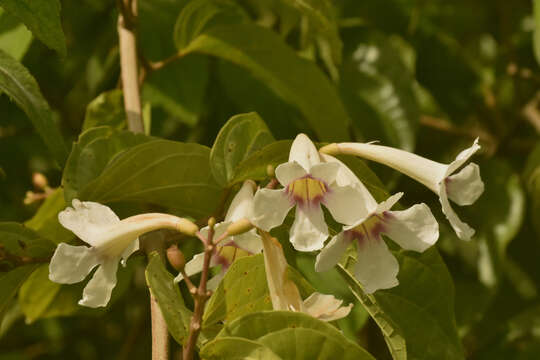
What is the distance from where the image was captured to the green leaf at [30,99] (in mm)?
1021

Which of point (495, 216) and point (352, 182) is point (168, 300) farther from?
point (495, 216)

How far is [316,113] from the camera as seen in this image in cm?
145

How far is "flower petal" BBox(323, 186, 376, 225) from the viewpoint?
0.92 metres

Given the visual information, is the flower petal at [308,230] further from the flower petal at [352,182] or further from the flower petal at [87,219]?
the flower petal at [87,219]

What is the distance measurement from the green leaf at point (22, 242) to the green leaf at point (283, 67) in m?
0.53

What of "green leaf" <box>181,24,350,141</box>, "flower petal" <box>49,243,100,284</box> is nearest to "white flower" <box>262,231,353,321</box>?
"flower petal" <box>49,243,100,284</box>

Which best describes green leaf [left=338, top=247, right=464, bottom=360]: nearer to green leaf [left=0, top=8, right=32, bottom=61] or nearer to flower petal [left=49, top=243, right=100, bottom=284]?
flower petal [left=49, top=243, right=100, bottom=284]

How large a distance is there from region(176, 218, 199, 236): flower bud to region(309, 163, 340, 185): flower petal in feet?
0.49

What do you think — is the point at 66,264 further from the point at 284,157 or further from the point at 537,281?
the point at 537,281

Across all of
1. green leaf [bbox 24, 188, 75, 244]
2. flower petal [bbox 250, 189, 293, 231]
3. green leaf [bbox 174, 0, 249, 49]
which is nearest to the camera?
flower petal [bbox 250, 189, 293, 231]

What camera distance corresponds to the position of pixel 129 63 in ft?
4.49

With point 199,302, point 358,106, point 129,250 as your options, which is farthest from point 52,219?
point 358,106

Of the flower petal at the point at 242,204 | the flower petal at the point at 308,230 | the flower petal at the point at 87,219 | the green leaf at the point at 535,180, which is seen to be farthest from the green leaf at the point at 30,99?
the green leaf at the point at 535,180

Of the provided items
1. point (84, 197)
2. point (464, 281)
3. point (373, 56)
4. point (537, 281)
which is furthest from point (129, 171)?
point (537, 281)
